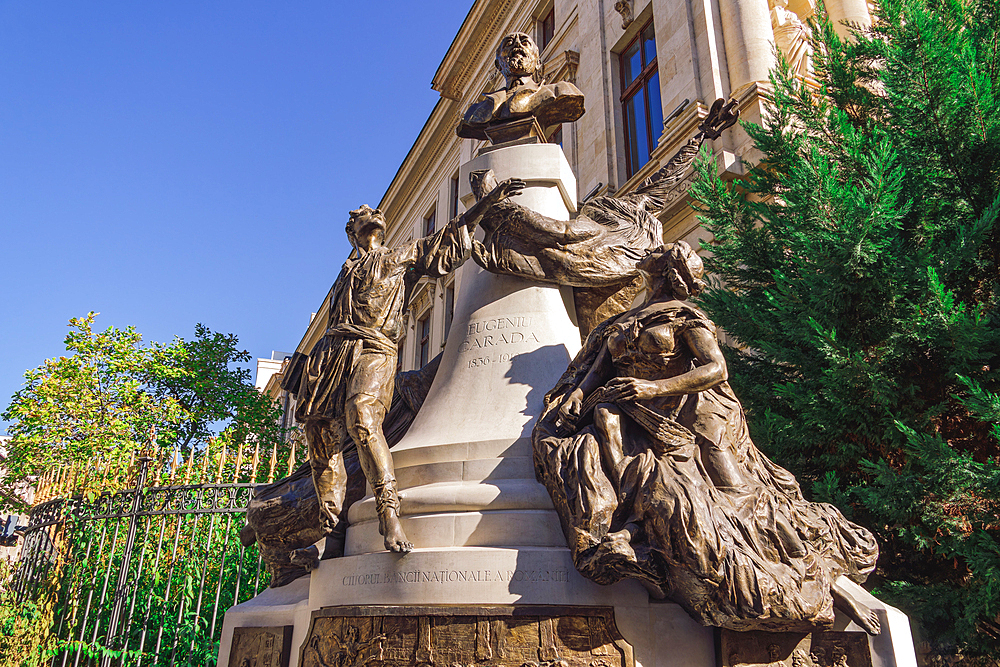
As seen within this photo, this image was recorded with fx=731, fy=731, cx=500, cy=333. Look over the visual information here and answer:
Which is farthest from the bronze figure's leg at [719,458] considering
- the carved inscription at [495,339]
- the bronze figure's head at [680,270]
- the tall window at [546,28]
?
the tall window at [546,28]

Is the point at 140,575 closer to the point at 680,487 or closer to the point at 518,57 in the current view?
the point at 518,57

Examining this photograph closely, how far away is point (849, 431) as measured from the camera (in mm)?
5551

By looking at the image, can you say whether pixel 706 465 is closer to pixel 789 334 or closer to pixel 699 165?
pixel 789 334

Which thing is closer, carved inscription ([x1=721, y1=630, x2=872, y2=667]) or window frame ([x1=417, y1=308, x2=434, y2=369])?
carved inscription ([x1=721, y1=630, x2=872, y2=667])

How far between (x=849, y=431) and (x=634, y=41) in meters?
12.8

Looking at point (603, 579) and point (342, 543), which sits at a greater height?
point (342, 543)

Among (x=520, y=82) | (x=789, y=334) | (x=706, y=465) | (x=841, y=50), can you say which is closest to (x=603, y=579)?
(x=706, y=465)

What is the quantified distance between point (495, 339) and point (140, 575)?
5177mm

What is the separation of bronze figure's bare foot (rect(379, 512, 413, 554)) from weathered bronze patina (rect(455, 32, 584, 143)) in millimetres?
4043

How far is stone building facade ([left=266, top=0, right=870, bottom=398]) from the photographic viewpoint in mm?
12250

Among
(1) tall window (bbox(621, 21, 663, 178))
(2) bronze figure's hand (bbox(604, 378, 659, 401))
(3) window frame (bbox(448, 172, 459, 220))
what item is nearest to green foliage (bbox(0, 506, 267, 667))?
(2) bronze figure's hand (bbox(604, 378, 659, 401))

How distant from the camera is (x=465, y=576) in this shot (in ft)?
11.4

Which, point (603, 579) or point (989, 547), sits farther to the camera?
point (989, 547)

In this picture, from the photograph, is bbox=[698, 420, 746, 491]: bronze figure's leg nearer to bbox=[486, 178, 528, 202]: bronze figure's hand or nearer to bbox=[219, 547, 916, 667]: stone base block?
bbox=[219, 547, 916, 667]: stone base block
